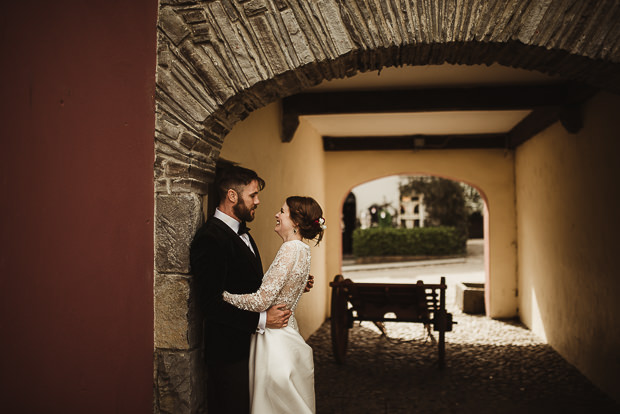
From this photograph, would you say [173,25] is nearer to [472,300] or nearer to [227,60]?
[227,60]

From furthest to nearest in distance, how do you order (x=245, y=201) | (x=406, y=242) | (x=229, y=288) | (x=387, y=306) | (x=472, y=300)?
(x=406, y=242)
(x=472, y=300)
(x=387, y=306)
(x=245, y=201)
(x=229, y=288)

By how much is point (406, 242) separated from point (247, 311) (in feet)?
61.2

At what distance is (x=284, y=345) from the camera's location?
99.6 inches

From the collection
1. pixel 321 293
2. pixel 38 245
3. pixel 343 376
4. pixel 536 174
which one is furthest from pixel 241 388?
pixel 536 174

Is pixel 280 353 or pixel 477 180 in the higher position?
pixel 477 180

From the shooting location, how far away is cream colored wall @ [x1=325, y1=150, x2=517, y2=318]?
8.71 metres

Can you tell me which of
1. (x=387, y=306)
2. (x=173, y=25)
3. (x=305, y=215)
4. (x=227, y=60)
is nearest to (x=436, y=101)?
(x=387, y=306)

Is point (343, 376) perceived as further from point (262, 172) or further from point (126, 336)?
point (126, 336)

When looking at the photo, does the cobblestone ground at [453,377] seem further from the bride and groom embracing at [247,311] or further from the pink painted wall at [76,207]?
the pink painted wall at [76,207]

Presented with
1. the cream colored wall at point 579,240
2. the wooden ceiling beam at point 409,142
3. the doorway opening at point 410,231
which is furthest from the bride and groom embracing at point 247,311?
the doorway opening at point 410,231

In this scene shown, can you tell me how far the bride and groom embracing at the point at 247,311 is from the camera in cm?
241

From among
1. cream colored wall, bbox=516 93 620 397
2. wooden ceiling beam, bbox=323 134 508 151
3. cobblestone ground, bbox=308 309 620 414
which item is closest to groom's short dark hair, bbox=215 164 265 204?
cobblestone ground, bbox=308 309 620 414

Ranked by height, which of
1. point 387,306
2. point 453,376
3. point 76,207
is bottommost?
point 453,376

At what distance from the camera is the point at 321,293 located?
829 cm
